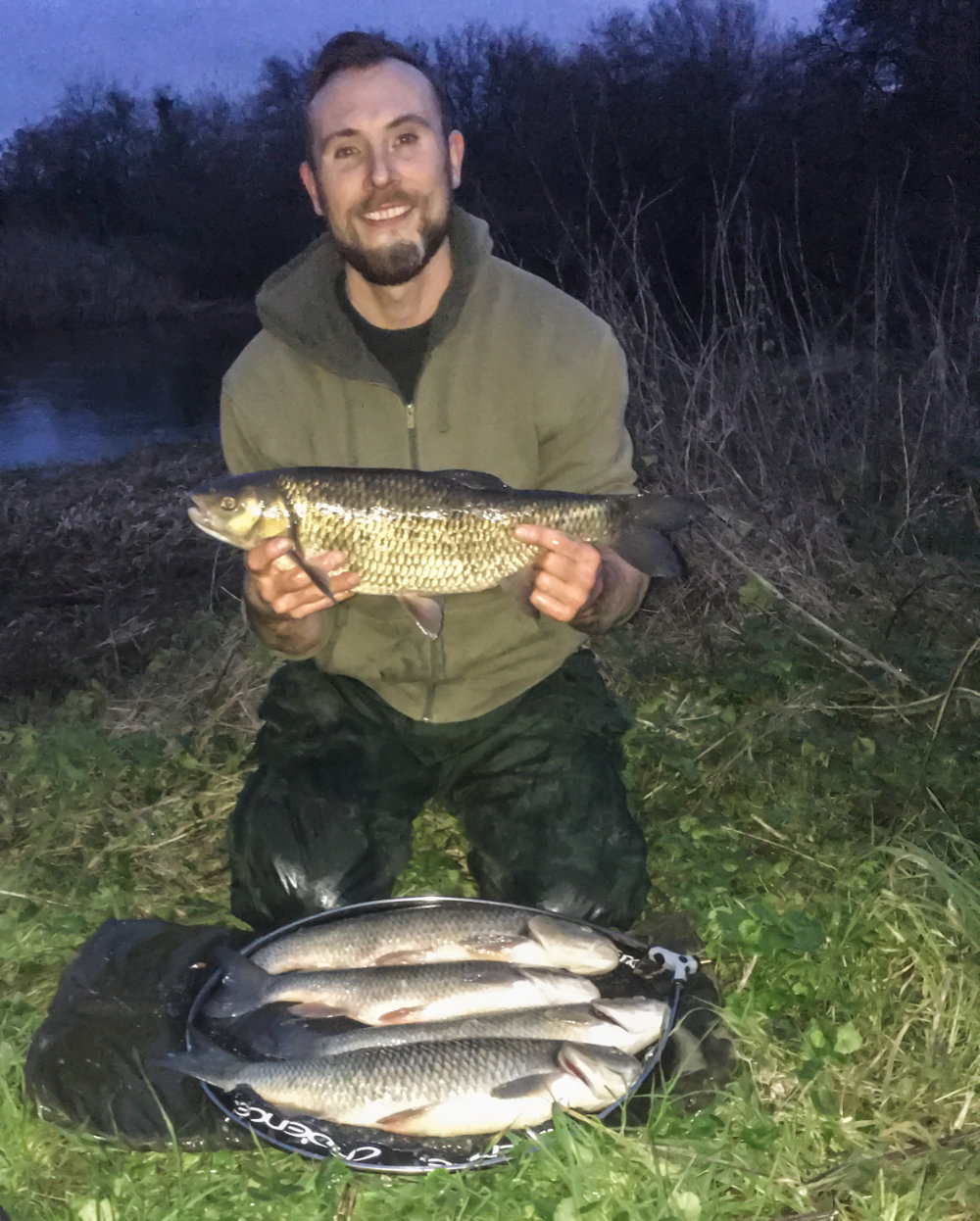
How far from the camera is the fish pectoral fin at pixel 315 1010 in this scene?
2.37 m

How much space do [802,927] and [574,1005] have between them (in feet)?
2.05

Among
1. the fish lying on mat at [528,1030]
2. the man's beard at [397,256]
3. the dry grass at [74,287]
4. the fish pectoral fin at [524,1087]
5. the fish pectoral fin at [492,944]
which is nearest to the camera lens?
the fish pectoral fin at [524,1087]

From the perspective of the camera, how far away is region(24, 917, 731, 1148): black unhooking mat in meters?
2.15

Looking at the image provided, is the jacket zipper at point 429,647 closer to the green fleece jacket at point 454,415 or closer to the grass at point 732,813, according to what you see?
the green fleece jacket at point 454,415

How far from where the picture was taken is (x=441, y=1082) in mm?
2092

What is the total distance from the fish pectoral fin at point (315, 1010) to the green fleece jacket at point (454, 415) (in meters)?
0.95

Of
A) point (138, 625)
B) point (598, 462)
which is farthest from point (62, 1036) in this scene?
point (138, 625)

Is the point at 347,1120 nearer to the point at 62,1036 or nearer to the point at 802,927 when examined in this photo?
the point at 62,1036

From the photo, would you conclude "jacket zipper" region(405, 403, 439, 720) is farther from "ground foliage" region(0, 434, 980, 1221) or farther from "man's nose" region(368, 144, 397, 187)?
"man's nose" region(368, 144, 397, 187)

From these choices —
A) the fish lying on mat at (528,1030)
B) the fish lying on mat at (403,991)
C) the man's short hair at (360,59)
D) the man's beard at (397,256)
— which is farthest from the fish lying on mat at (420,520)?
the man's short hair at (360,59)

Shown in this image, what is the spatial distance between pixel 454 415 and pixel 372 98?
91 centimetres

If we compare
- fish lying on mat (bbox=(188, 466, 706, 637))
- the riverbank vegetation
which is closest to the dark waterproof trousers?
the riverbank vegetation

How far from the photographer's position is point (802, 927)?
2.56m

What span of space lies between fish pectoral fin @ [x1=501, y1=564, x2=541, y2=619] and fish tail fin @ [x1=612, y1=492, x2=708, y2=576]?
25 centimetres
